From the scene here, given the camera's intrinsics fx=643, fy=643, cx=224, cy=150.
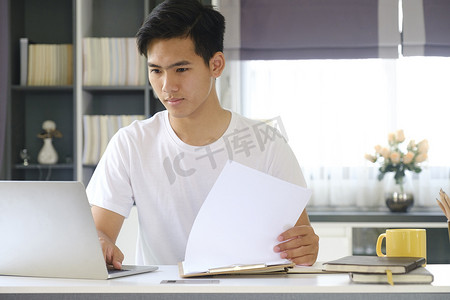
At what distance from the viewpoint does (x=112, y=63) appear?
3572mm

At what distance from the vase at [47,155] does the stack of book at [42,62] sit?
342mm

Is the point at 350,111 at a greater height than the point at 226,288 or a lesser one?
greater

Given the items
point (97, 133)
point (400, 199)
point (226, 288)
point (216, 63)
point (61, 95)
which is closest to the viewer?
point (226, 288)

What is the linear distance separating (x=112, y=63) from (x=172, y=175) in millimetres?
1938

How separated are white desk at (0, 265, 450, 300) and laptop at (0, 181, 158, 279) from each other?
34 mm

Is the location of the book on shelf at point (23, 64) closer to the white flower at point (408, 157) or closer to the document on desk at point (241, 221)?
the white flower at point (408, 157)

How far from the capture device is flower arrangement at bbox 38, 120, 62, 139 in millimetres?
3652

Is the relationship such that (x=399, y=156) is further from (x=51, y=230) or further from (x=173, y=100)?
(x=51, y=230)

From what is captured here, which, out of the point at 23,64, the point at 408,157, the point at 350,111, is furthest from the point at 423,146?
the point at 23,64

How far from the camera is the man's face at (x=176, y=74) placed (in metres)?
1.67

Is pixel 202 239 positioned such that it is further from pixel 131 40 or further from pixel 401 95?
pixel 401 95

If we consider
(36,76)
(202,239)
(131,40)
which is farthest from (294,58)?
(202,239)

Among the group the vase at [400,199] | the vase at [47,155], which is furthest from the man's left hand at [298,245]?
the vase at [47,155]

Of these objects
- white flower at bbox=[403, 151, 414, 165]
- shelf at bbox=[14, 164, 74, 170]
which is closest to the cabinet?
shelf at bbox=[14, 164, 74, 170]
